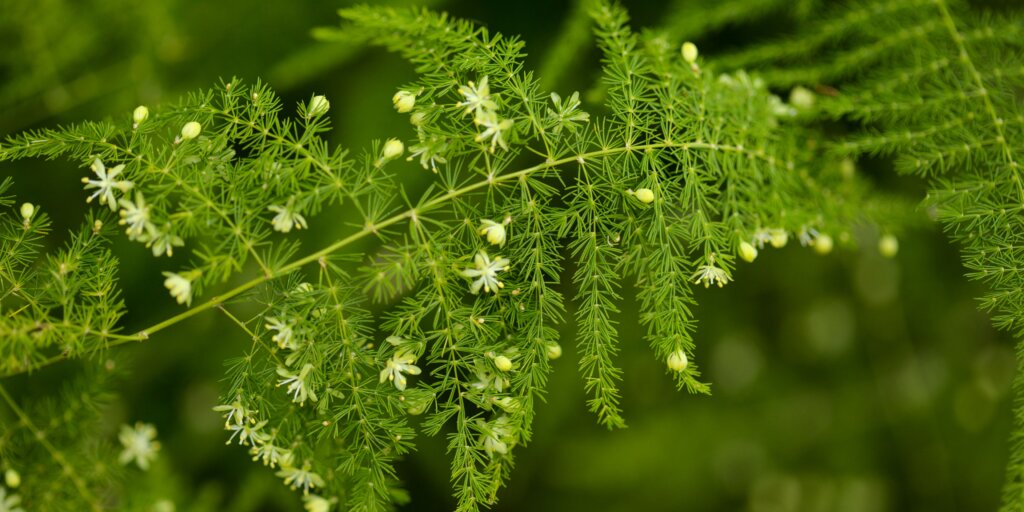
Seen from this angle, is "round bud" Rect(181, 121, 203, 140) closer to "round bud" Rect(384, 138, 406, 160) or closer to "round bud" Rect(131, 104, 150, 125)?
"round bud" Rect(131, 104, 150, 125)

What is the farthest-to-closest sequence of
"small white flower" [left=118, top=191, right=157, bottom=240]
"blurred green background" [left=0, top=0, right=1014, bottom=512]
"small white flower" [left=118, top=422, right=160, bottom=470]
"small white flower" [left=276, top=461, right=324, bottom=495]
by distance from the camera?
"blurred green background" [left=0, top=0, right=1014, bottom=512]
"small white flower" [left=118, top=422, right=160, bottom=470]
"small white flower" [left=276, top=461, right=324, bottom=495]
"small white flower" [left=118, top=191, right=157, bottom=240]

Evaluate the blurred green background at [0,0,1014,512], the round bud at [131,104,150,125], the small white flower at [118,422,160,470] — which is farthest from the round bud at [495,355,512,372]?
the blurred green background at [0,0,1014,512]

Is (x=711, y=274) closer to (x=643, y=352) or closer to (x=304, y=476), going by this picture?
(x=304, y=476)

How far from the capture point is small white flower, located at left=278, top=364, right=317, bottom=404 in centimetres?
72

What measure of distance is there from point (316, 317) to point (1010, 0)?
1313mm

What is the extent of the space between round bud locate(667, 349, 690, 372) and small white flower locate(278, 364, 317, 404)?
37cm

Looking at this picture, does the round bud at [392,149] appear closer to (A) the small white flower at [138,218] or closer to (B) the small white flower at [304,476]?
(A) the small white flower at [138,218]

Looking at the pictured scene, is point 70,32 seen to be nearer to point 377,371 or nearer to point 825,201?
point 377,371

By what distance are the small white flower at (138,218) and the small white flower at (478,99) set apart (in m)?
0.32

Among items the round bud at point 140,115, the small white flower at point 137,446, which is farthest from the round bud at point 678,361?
the small white flower at point 137,446

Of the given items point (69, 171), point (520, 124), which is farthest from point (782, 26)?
point (69, 171)

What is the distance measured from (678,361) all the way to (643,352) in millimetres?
816

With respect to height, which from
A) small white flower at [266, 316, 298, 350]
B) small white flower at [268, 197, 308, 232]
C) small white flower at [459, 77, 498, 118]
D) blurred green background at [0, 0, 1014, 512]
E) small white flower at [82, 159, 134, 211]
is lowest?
blurred green background at [0, 0, 1014, 512]

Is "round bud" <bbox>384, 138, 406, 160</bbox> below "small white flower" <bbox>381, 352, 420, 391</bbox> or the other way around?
the other way around
